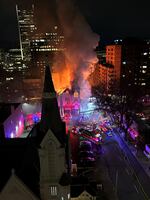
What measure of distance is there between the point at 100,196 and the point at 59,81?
51.7m

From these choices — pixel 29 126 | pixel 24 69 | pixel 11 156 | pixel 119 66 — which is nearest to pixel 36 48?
pixel 24 69

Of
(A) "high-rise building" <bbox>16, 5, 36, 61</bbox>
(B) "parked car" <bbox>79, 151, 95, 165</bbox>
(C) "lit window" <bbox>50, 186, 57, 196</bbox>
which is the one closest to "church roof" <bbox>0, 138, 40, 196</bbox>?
(C) "lit window" <bbox>50, 186, 57, 196</bbox>

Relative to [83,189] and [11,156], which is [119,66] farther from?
[11,156]

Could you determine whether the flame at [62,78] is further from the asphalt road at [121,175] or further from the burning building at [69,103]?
the asphalt road at [121,175]

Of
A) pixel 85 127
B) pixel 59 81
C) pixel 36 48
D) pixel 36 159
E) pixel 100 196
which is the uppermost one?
pixel 36 48

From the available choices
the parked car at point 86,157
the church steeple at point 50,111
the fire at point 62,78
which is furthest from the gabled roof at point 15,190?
the fire at point 62,78

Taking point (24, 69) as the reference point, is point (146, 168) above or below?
below

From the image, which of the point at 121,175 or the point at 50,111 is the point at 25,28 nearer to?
the point at 121,175

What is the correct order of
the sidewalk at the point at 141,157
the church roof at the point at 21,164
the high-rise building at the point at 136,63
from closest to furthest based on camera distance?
the church roof at the point at 21,164, the sidewalk at the point at 141,157, the high-rise building at the point at 136,63

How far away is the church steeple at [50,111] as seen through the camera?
1655cm

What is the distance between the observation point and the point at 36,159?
62.5 feet

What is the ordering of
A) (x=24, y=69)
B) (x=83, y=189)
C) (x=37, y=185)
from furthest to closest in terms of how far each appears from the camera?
(x=24, y=69), (x=83, y=189), (x=37, y=185)

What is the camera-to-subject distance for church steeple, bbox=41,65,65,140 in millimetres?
16547

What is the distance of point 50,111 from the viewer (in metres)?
16.6
